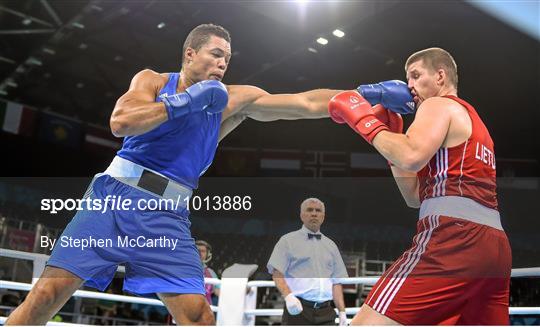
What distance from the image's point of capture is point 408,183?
6.05ft

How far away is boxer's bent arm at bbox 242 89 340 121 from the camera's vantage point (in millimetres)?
2229

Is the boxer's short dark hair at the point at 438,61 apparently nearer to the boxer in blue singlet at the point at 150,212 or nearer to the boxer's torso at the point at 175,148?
the boxer in blue singlet at the point at 150,212

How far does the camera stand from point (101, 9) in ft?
22.6

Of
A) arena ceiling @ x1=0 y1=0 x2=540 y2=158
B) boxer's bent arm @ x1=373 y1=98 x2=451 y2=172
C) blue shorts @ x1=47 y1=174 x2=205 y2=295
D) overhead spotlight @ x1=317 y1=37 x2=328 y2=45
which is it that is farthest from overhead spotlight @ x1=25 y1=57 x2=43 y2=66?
boxer's bent arm @ x1=373 y1=98 x2=451 y2=172

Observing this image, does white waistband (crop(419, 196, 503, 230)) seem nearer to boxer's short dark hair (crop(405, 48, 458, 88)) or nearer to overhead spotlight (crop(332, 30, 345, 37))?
boxer's short dark hair (crop(405, 48, 458, 88))

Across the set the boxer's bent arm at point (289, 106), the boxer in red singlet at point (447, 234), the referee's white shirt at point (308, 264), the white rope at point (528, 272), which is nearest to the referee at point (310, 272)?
the referee's white shirt at point (308, 264)

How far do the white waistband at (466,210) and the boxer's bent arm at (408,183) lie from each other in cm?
22

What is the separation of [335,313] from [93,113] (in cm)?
615

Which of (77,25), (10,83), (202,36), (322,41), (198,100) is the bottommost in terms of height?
(198,100)

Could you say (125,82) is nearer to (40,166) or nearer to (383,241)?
(40,166)

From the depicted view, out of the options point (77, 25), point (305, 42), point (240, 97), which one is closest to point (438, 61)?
point (240, 97)

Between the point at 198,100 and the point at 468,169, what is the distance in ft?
2.69

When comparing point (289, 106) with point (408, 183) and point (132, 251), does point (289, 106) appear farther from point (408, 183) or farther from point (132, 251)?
point (132, 251)

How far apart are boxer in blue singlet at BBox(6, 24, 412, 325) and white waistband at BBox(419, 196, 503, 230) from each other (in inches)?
20.6
